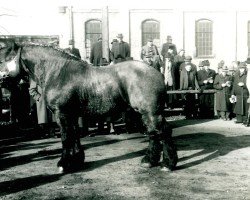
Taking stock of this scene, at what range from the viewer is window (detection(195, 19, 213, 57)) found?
33.3 meters

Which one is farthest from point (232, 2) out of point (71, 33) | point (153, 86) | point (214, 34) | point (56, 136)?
point (153, 86)

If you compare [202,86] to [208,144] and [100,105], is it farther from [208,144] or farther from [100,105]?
[100,105]

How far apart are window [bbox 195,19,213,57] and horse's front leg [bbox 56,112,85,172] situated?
26972 millimetres

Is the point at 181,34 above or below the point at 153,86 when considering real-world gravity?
above

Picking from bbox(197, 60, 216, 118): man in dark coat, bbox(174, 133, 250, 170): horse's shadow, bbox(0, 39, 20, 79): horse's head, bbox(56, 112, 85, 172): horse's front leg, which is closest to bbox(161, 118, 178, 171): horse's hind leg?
bbox(174, 133, 250, 170): horse's shadow

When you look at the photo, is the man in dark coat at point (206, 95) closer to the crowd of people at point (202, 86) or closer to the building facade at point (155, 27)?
the crowd of people at point (202, 86)

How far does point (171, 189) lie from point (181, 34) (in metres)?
27.5

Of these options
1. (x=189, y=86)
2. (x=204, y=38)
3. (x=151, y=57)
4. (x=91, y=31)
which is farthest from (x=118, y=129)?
(x=204, y=38)

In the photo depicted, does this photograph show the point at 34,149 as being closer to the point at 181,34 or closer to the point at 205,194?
the point at 205,194

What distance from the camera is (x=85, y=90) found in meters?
7.51

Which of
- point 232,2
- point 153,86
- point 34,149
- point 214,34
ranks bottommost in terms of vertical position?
point 34,149

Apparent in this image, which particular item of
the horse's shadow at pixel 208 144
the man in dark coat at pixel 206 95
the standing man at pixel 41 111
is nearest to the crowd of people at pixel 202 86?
the man in dark coat at pixel 206 95

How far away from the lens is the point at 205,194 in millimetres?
6145

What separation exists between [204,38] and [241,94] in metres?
19.3
